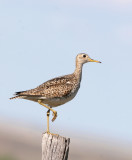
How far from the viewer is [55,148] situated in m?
16.5

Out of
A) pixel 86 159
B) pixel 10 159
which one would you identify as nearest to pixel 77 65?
pixel 10 159

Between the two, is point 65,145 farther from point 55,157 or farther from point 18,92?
point 18,92

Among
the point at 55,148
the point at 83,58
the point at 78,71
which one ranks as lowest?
the point at 55,148

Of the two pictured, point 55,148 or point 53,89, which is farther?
point 53,89

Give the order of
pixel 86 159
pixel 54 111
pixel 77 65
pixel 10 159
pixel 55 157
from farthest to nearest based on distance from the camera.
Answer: pixel 86 159 → pixel 10 159 → pixel 77 65 → pixel 54 111 → pixel 55 157

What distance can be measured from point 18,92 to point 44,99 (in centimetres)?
97

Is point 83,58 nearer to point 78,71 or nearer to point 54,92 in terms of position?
point 78,71

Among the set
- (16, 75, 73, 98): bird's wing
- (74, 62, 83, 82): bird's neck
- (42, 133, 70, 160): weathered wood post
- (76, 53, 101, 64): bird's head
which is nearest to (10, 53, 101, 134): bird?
(16, 75, 73, 98): bird's wing

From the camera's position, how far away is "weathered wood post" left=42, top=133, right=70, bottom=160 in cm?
1636

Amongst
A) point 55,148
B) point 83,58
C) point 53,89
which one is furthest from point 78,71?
point 55,148

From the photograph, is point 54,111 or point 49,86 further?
point 49,86

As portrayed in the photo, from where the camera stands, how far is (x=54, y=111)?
20438 mm

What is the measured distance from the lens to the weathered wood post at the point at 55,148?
644 inches

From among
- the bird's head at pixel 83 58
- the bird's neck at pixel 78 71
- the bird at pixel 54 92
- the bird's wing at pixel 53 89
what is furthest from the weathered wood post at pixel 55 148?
the bird's head at pixel 83 58
